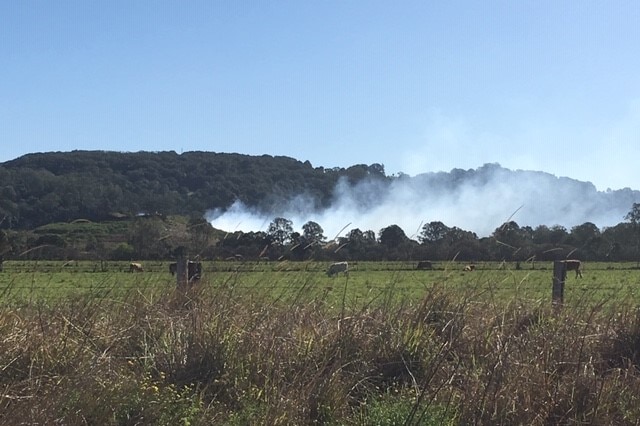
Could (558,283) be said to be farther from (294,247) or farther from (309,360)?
(309,360)

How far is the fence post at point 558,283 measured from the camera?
7.77 meters

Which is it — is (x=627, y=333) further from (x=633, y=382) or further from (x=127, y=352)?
(x=127, y=352)

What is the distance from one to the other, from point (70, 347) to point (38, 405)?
3.55ft

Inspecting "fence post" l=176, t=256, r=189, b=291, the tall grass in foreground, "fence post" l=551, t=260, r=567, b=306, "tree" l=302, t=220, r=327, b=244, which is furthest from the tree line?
the tall grass in foreground

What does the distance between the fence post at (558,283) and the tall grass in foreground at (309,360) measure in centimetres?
54

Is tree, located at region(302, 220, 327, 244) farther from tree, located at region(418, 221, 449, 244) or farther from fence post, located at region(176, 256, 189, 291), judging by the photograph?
fence post, located at region(176, 256, 189, 291)

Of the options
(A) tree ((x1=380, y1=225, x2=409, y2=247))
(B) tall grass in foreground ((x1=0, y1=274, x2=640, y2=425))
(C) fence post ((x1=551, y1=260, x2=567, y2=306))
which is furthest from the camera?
(A) tree ((x1=380, y1=225, x2=409, y2=247))

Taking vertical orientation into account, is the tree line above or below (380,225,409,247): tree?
below

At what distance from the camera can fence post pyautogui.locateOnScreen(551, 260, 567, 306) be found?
25.5 ft

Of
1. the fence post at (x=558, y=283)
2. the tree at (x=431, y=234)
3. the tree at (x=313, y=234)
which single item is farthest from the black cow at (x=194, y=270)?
the fence post at (x=558, y=283)

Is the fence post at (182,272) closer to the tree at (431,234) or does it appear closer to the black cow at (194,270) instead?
the black cow at (194,270)

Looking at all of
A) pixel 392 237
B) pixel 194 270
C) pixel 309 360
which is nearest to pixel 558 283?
pixel 392 237

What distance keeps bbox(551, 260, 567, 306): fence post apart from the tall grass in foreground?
0.54m

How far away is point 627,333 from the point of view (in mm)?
6828
